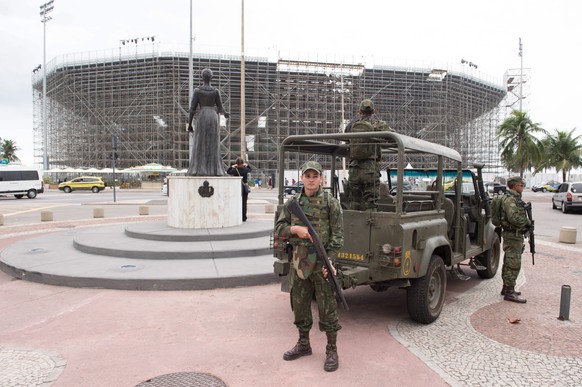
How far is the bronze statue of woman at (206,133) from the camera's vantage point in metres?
10.8

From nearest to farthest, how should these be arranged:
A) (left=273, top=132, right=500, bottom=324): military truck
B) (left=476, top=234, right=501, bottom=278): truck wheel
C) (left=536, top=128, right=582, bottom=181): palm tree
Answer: (left=273, top=132, right=500, bottom=324): military truck < (left=476, top=234, right=501, bottom=278): truck wheel < (left=536, top=128, right=582, bottom=181): palm tree

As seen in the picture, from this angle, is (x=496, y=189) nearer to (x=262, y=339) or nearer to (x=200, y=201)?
(x=200, y=201)

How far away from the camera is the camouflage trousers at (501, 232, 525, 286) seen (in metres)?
5.85

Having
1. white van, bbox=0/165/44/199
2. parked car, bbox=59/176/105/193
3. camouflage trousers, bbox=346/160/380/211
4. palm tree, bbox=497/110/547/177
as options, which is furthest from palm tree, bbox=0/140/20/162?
camouflage trousers, bbox=346/160/380/211

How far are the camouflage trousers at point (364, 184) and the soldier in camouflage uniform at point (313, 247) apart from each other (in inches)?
65.8

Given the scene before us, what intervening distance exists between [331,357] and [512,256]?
3.58 meters

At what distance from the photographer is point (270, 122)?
45500mm

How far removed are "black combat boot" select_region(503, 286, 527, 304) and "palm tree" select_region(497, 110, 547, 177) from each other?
3149cm

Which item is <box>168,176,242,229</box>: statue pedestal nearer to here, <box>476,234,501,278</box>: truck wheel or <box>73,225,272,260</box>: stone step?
<box>73,225,272,260</box>: stone step

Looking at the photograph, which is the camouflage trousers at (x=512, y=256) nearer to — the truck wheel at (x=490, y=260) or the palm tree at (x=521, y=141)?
the truck wheel at (x=490, y=260)

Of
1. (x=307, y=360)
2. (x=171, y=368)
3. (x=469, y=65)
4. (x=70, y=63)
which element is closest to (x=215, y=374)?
(x=171, y=368)

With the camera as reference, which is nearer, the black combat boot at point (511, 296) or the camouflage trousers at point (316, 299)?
the camouflage trousers at point (316, 299)

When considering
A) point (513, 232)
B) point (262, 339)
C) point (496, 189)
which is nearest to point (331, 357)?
point (262, 339)

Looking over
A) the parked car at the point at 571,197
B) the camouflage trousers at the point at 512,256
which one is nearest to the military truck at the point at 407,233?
the camouflage trousers at the point at 512,256
